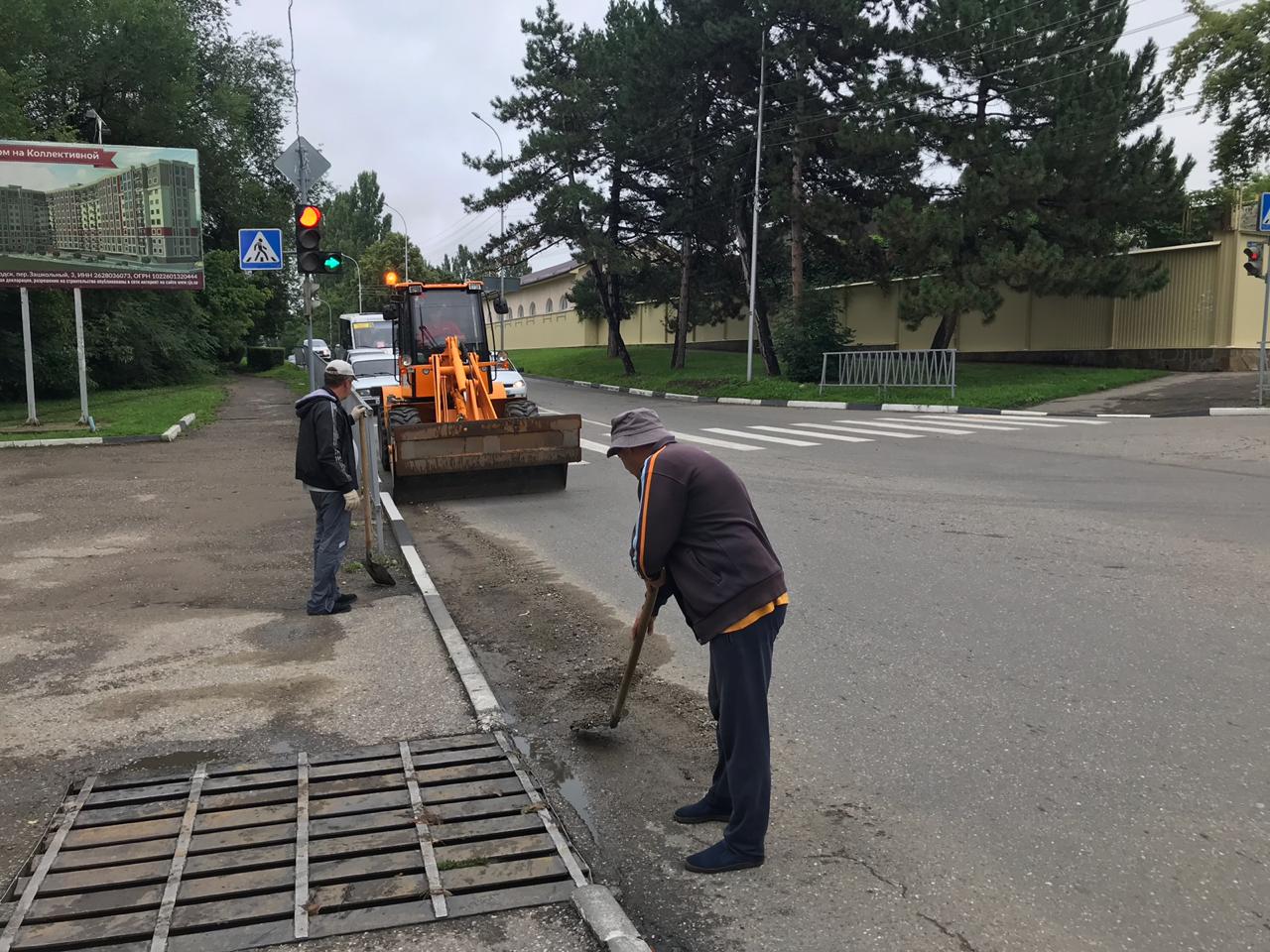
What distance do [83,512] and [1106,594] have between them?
10.6 meters

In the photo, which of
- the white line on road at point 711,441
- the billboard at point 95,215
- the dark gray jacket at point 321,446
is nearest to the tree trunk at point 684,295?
the white line on road at point 711,441

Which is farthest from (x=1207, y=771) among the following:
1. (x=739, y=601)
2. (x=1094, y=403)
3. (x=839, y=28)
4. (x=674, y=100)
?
(x=674, y=100)

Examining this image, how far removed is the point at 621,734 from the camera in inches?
186

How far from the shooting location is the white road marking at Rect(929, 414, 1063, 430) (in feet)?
Result: 61.2

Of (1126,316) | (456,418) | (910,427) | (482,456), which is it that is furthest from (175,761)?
(1126,316)

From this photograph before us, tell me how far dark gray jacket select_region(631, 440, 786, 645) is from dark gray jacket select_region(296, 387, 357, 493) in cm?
405

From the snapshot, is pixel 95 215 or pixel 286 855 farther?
pixel 95 215

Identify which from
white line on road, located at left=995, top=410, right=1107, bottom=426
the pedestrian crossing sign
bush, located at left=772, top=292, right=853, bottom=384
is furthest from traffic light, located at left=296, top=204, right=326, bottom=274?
bush, located at left=772, top=292, right=853, bottom=384

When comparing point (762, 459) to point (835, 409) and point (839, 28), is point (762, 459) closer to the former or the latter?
point (835, 409)

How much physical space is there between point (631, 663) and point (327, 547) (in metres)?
3.61

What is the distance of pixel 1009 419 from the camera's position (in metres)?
20.2

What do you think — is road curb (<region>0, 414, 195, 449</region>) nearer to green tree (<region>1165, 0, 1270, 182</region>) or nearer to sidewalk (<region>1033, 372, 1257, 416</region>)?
sidewalk (<region>1033, 372, 1257, 416</region>)

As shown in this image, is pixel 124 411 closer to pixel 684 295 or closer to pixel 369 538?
pixel 369 538

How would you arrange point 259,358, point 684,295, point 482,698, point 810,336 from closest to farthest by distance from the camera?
point 482,698, point 810,336, point 684,295, point 259,358
